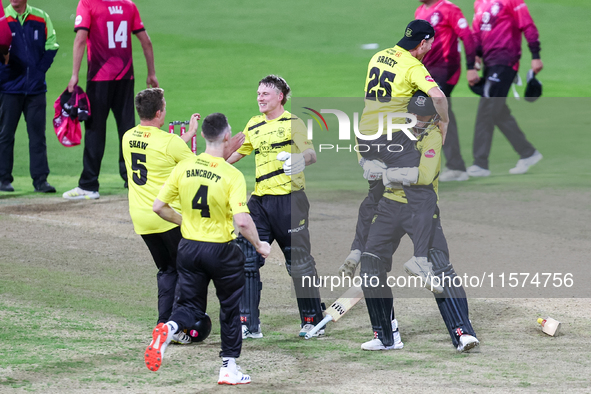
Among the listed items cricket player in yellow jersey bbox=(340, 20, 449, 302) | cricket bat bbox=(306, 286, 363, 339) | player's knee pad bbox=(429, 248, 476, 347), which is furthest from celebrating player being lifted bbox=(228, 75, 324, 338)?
player's knee pad bbox=(429, 248, 476, 347)

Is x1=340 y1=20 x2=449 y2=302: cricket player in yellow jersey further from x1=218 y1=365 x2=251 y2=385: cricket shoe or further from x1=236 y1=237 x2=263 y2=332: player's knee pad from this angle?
x1=218 y1=365 x2=251 y2=385: cricket shoe

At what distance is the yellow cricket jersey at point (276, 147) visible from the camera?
6496mm

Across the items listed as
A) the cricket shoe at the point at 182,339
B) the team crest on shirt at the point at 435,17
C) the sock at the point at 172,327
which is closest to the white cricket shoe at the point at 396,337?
the cricket shoe at the point at 182,339

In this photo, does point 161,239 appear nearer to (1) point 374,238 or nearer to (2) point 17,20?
(1) point 374,238

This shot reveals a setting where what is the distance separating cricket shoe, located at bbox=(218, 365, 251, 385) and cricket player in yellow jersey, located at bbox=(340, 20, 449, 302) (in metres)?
1.64

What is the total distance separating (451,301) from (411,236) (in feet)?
1.83

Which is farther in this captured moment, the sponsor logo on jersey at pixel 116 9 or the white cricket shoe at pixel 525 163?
the white cricket shoe at pixel 525 163

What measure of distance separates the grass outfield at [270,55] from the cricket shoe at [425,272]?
305 inches

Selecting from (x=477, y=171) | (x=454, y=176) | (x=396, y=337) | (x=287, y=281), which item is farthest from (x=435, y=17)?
(x=396, y=337)

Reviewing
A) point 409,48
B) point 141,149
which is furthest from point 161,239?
point 409,48

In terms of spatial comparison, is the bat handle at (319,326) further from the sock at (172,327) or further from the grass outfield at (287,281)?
the sock at (172,327)

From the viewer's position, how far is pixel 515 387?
207 inches

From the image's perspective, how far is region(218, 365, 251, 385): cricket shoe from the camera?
5270 mm

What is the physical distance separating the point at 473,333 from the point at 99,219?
5.39m
